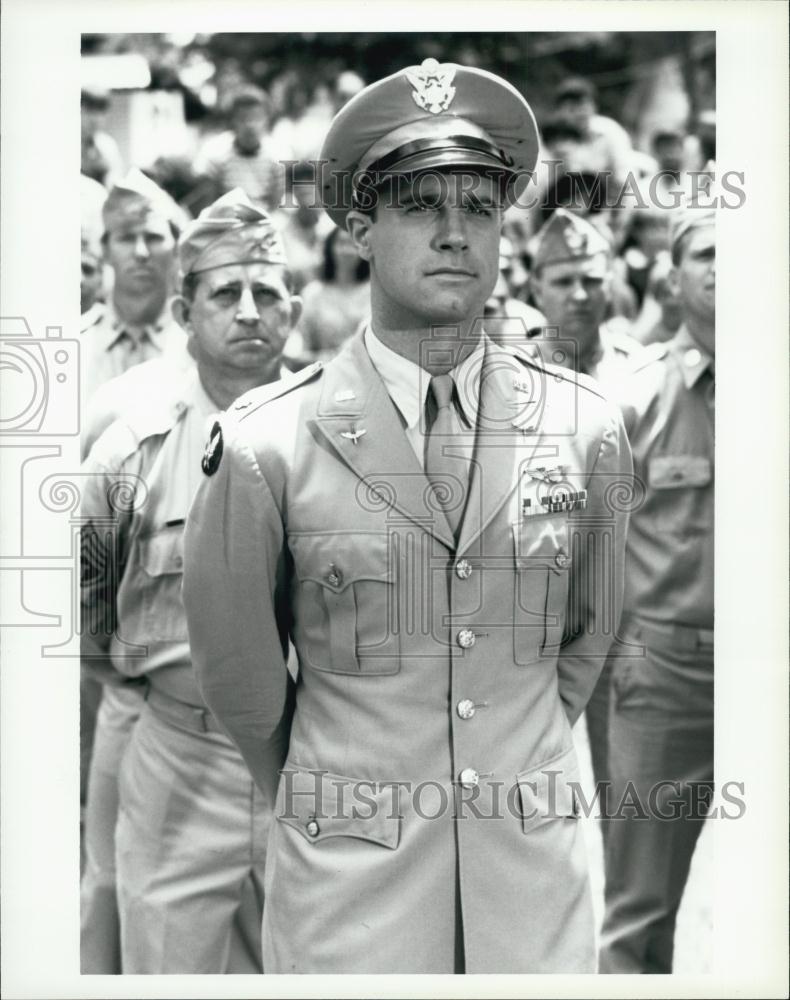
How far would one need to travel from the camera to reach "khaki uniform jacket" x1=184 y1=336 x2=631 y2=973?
3.02 metres

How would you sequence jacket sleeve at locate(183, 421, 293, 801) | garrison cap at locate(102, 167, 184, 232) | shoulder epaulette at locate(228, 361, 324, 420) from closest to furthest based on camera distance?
jacket sleeve at locate(183, 421, 293, 801), shoulder epaulette at locate(228, 361, 324, 420), garrison cap at locate(102, 167, 184, 232)

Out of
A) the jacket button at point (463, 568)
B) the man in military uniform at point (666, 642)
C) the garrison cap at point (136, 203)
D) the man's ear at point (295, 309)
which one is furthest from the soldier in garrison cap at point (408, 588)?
the garrison cap at point (136, 203)

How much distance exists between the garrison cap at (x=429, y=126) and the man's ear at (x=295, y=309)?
0.87 feet

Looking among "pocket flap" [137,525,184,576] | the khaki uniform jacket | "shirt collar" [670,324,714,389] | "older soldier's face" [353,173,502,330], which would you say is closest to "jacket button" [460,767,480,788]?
the khaki uniform jacket

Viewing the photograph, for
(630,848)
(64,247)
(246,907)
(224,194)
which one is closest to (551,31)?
(224,194)

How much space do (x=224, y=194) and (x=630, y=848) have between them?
1853mm

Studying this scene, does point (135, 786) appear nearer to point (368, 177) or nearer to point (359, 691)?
point (359, 691)

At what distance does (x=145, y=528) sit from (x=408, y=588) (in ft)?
2.29

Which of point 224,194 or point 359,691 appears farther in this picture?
point 224,194

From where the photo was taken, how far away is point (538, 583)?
3121 millimetres

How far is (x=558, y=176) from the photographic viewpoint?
3326 millimetres

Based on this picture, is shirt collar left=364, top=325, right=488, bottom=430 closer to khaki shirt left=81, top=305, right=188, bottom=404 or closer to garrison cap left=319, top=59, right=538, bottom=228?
garrison cap left=319, top=59, right=538, bottom=228

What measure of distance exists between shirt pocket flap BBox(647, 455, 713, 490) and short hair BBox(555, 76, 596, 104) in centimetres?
87

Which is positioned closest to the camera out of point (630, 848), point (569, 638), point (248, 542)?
point (248, 542)
